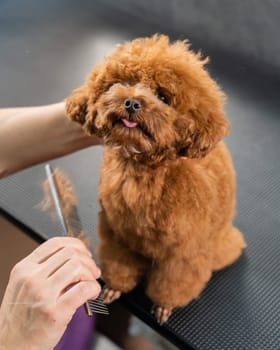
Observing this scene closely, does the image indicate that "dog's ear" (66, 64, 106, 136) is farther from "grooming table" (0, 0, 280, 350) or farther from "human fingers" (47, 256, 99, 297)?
"grooming table" (0, 0, 280, 350)

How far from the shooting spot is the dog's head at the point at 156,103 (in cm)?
61

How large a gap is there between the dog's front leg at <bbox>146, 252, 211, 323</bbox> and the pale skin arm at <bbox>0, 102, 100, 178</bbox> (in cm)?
26

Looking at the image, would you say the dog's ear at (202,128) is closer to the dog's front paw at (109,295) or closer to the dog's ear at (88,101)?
the dog's ear at (88,101)

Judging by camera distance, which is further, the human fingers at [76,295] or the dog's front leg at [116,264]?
the dog's front leg at [116,264]

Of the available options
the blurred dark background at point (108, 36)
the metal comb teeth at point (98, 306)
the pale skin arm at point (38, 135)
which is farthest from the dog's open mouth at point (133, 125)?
the blurred dark background at point (108, 36)

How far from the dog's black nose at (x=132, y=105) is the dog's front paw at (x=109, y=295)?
20.1 inches

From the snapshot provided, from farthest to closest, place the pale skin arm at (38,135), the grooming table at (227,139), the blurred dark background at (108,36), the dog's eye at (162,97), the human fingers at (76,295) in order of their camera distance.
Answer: the blurred dark background at (108,36)
the grooming table at (227,139)
the pale skin arm at (38,135)
the dog's eye at (162,97)
the human fingers at (76,295)

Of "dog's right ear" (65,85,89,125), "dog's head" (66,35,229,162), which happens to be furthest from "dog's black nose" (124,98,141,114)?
"dog's right ear" (65,85,89,125)

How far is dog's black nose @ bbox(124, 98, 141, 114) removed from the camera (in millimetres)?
591

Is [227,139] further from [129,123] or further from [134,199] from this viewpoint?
[129,123]

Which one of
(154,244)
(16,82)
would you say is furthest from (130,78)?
(16,82)

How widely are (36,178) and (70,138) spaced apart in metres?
0.40

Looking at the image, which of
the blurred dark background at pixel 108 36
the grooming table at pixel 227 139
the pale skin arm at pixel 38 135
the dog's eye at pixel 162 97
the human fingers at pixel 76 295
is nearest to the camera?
the human fingers at pixel 76 295

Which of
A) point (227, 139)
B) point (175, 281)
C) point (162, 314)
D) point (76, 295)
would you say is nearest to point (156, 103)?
point (76, 295)
